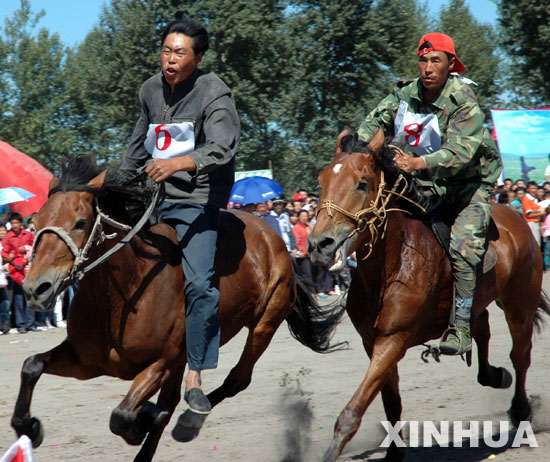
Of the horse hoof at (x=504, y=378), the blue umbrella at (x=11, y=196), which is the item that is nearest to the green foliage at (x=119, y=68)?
the blue umbrella at (x=11, y=196)

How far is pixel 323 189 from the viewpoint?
4410 millimetres

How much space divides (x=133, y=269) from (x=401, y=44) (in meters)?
28.8

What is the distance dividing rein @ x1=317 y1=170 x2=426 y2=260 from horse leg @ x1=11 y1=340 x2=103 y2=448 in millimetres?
1722

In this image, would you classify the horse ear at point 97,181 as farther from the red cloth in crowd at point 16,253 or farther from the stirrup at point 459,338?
the red cloth in crowd at point 16,253

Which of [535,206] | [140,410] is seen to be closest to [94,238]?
[140,410]

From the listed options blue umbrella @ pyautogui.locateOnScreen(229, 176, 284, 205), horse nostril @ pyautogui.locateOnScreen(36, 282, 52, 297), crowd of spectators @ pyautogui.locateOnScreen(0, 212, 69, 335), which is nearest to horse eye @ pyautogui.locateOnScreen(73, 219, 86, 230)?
horse nostril @ pyautogui.locateOnScreen(36, 282, 52, 297)

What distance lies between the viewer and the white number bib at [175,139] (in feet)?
15.5

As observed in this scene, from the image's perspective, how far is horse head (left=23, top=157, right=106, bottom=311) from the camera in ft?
12.4

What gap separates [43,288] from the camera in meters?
3.77

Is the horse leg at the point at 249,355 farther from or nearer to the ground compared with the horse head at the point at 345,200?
nearer to the ground

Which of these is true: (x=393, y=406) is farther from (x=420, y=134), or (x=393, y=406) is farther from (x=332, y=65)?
(x=332, y=65)

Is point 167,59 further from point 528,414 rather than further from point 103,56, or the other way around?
point 103,56

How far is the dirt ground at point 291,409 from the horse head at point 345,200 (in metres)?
1.82

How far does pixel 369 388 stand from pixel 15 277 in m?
7.88
